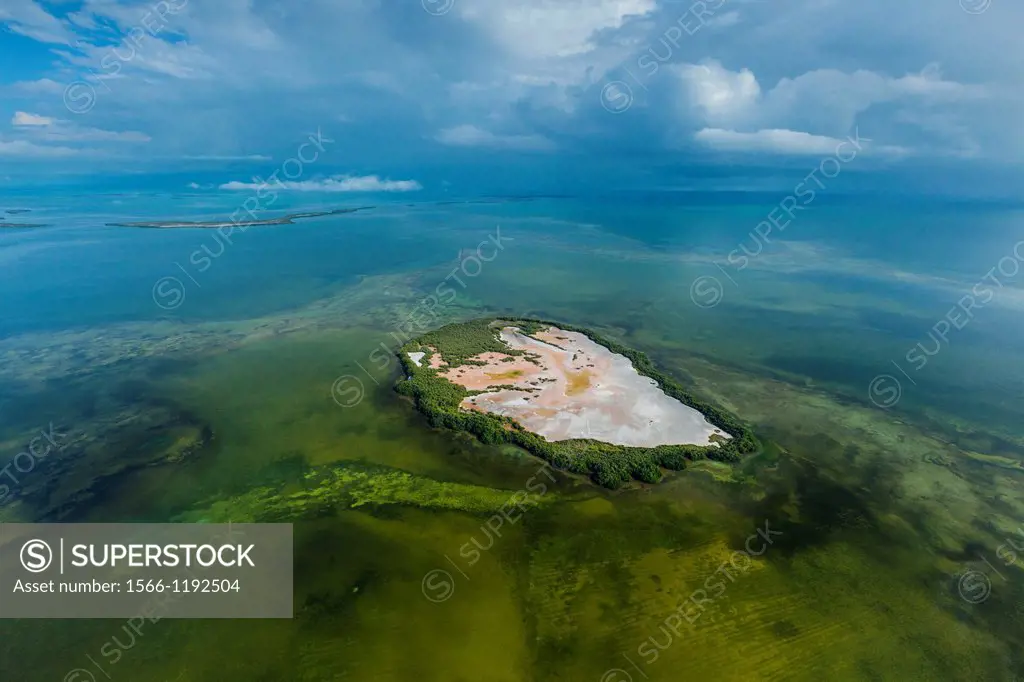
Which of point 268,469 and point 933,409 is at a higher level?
point 933,409

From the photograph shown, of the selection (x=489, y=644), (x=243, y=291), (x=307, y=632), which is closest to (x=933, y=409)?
(x=489, y=644)

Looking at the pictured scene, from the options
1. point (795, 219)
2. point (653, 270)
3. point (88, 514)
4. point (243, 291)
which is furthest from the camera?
point (795, 219)

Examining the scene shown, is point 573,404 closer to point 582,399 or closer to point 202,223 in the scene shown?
point 582,399

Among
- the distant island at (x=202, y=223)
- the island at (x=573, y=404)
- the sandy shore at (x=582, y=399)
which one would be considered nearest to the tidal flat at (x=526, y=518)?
the island at (x=573, y=404)

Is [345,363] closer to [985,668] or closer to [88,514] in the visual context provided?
[88,514]

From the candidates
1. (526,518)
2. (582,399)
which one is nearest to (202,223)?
(582,399)

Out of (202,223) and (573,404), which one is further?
(202,223)

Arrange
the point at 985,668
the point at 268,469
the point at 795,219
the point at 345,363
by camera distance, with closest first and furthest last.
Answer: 1. the point at 985,668
2. the point at 268,469
3. the point at 345,363
4. the point at 795,219

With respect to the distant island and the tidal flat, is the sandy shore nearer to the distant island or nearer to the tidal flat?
the tidal flat
